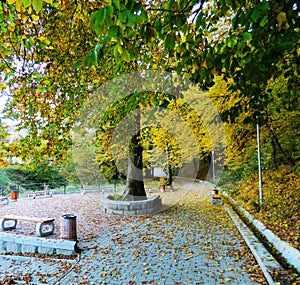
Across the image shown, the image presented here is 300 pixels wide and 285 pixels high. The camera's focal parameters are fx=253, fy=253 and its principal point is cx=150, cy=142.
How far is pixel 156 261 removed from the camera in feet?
17.1

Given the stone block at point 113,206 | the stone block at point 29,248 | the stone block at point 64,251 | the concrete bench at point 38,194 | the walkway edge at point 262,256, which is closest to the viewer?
the walkway edge at point 262,256

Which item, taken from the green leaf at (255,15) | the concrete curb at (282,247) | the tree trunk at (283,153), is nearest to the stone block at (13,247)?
the concrete curb at (282,247)

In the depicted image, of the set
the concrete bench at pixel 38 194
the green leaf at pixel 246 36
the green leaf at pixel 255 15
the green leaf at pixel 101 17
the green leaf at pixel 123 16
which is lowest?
the concrete bench at pixel 38 194

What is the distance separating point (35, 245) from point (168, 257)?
10.8ft

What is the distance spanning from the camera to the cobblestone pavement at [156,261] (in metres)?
4.41

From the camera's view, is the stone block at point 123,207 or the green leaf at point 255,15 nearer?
the green leaf at point 255,15

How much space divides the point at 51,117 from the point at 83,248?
326 centimetres

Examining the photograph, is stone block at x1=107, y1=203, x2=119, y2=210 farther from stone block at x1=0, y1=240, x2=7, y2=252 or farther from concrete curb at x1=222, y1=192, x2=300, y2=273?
concrete curb at x1=222, y1=192, x2=300, y2=273

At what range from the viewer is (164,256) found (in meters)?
5.50

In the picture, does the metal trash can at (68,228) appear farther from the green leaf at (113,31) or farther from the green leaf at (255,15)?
the green leaf at (255,15)

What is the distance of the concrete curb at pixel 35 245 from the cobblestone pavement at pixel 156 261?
17.1 inches

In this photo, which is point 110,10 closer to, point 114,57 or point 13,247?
point 114,57

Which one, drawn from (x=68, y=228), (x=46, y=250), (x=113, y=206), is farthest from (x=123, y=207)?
(x=46, y=250)

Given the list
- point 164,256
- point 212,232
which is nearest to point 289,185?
point 212,232
